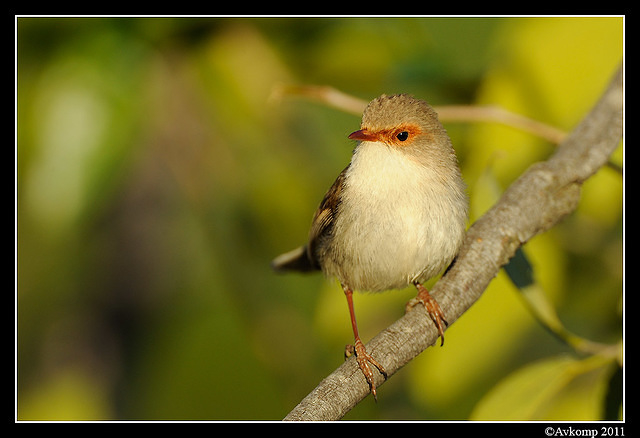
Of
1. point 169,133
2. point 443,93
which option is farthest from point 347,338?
point 169,133

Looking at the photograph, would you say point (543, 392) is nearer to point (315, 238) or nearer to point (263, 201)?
point (315, 238)

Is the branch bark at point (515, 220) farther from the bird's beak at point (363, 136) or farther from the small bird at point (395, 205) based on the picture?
the bird's beak at point (363, 136)

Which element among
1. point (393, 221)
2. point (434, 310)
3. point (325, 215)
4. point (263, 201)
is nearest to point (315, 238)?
point (325, 215)

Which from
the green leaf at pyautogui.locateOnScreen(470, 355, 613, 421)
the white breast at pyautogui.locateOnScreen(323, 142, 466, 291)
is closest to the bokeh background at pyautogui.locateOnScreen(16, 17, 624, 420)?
the green leaf at pyautogui.locateOnScreen(470, 355, 613, 421)

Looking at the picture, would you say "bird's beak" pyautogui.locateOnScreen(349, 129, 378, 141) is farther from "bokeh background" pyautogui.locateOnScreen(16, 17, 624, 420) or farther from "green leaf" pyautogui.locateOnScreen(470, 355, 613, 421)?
"green leaf" pyautogui.locateOnScreen(470, 355, 613, 421)

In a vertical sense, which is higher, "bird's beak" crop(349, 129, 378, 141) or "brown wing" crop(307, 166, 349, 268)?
"bird's beak" crop(349, 129, 378, 141)

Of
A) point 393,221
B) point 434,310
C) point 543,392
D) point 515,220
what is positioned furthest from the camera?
point 393,221

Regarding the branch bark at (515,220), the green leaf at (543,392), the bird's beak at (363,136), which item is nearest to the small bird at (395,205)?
the bird's beak at (363,136)
